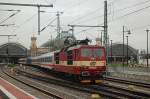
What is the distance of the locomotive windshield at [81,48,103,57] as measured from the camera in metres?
30.9

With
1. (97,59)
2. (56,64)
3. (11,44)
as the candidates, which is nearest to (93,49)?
(97,59)

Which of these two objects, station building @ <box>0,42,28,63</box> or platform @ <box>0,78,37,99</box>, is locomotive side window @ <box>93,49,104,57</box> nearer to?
platform @ <box>0,78,37,99</box>

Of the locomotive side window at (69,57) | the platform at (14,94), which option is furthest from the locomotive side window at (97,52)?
the platform at (14,94)

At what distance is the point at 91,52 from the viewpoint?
3119cm

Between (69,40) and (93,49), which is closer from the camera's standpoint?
(93,49)

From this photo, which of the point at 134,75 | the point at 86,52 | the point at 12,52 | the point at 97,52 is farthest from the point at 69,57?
the point at 12,52

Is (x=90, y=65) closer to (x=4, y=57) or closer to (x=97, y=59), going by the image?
(x=97, y=59)

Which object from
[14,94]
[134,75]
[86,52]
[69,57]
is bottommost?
[14,94]

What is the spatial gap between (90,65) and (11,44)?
14466cm

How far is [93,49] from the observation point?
31375 mm

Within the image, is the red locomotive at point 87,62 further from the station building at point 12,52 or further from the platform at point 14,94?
the station building at point 12,52

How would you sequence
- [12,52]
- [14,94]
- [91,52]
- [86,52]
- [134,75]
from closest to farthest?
[14,94] → [86,52] → [91,52] → [134,75] → [12,52]

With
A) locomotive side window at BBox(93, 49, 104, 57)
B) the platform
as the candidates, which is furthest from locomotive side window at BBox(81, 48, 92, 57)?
the platform

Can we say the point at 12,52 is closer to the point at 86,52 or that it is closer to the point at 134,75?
the point at 134,75
